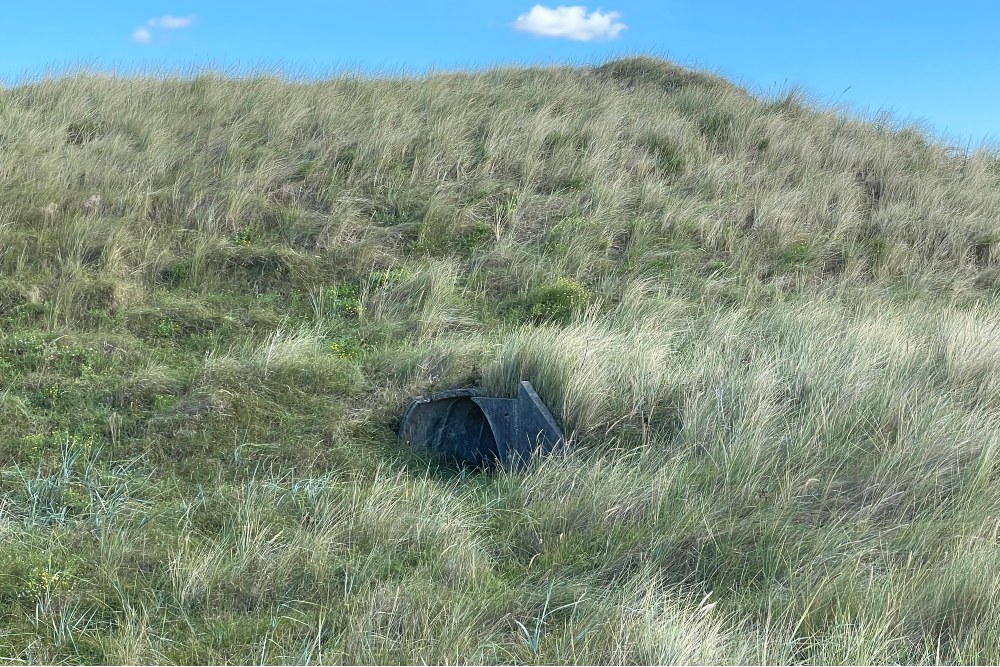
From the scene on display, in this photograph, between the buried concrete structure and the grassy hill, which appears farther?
the buried concrete structure

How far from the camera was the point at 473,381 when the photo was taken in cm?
573

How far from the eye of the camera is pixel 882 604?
3.07 meters

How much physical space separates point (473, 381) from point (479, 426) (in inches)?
15.9

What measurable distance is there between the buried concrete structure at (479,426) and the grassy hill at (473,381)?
19 cm

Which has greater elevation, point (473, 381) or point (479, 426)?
point (473, 381)

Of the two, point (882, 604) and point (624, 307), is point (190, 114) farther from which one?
point (882, 604)

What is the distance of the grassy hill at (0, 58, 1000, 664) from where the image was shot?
313 cm

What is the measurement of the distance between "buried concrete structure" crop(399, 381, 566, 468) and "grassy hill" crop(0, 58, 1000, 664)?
0.62 ft

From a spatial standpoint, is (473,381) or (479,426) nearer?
(479,426)

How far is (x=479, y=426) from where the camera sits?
5.48 m

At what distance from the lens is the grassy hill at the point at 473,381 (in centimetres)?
313

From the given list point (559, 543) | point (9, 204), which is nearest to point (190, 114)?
point (9, 204)

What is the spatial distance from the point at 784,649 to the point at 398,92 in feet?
36.9

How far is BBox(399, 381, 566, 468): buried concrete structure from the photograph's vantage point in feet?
16.3
